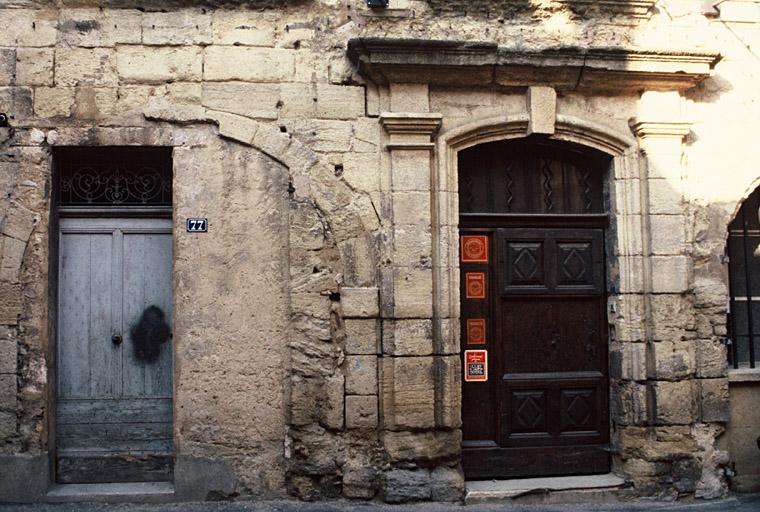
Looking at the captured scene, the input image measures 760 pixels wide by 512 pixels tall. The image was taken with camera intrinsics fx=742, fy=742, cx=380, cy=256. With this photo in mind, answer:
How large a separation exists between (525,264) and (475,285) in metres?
0.44

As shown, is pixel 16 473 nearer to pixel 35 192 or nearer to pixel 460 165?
pixel 35 192

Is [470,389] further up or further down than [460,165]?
further down

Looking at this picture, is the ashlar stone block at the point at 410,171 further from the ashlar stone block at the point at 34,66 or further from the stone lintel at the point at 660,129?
the ashlar stone block at the point at 34,66

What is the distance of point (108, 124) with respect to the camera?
539cm

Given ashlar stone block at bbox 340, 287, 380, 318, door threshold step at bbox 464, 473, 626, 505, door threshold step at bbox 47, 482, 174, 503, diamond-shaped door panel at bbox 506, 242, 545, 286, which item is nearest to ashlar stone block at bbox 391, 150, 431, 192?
ashlar stone block at bbox 340, 287, 380, 318

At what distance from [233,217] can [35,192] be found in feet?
4.62

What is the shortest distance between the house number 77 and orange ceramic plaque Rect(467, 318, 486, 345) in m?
2.14

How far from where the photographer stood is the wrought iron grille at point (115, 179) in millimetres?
5613

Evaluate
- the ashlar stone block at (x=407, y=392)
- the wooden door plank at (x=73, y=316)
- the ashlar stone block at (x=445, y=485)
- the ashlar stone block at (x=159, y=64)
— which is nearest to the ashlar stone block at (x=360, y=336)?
the ashlar stone block at (x=407, y=392)

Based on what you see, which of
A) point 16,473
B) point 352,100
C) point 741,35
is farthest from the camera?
point 741,35

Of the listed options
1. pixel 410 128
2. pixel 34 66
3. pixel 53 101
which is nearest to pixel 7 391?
pixel 53 101

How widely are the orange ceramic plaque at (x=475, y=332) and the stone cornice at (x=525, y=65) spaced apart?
1.84 meters

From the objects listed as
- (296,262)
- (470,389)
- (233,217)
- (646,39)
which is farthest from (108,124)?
(646,39)

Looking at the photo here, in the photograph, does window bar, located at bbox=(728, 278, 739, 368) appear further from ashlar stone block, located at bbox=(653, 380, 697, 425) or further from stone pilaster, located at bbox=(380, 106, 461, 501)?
stone pilaster, located at bbox=(380, 106, 461, 501)
